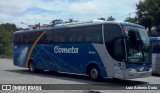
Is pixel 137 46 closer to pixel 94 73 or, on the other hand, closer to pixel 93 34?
pixel 93 34

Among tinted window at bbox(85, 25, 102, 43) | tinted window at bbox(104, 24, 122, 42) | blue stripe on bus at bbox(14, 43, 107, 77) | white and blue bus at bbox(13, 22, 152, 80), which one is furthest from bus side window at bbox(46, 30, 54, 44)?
tinted window at bbox(104, 24, 122, 42)

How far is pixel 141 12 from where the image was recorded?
2384 inches

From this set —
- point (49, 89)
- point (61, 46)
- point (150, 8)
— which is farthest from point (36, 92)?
point (150, 8)

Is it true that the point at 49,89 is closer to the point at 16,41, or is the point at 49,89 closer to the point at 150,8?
the point at 16,41

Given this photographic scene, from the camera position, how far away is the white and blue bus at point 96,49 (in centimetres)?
1672

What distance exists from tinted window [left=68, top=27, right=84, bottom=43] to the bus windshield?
3331 millimetres

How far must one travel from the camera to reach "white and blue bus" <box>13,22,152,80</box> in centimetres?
1672

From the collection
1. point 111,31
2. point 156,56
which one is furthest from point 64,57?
point 156,56

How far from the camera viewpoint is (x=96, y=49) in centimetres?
1823

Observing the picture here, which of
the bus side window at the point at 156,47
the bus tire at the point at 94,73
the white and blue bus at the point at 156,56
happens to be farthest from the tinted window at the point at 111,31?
the bus side window at the point at 156,47

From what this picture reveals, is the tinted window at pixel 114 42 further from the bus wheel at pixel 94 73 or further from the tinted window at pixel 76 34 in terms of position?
the tinted window at pixel 76 34

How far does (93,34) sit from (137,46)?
2659mm

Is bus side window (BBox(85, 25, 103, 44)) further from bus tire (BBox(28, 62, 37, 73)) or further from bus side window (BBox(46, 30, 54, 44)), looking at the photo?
bus tire (BBox(28, 62, 37, 73))

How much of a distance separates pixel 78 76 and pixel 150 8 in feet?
131
